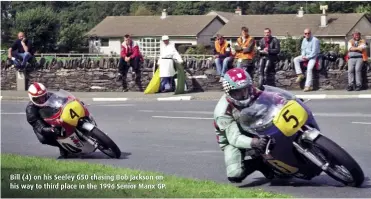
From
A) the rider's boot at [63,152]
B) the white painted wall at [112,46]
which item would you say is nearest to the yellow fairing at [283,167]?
the rider's boot at [63,152]

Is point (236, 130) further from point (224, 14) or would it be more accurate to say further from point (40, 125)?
point (224, 14)

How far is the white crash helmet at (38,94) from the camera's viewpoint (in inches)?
504

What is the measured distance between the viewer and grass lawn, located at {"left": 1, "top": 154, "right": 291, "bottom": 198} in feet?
31.9

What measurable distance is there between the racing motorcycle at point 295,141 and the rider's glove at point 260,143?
40mm

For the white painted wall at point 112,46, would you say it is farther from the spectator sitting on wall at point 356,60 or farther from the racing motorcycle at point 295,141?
the racing motorcycle at point 295,141

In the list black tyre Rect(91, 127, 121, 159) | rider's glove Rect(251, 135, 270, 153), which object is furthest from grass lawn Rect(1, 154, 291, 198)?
black tyre Rect(91, 127, 121, 159)

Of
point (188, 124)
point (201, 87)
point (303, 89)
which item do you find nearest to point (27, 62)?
point (201, 87)

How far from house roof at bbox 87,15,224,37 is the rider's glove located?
2671 inches

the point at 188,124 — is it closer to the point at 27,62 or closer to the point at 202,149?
the point at 202,149

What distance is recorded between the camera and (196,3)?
7506 centimetres

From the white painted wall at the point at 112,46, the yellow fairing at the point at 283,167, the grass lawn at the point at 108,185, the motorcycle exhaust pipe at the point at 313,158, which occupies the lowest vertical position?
the white painted wall at the point at 112,46

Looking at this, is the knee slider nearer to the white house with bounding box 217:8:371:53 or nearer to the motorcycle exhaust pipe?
the motorcycle exhaust pipe

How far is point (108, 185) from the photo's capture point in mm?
10281

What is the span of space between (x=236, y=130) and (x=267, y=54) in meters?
13.6
